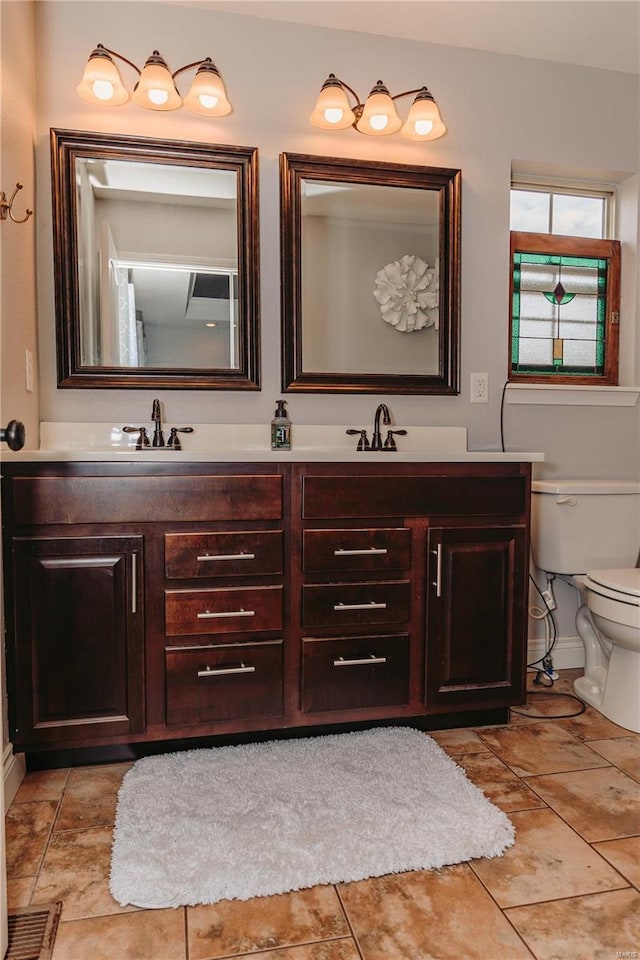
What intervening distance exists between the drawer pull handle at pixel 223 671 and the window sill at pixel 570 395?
4.66ft

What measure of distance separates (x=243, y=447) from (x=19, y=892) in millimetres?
1365

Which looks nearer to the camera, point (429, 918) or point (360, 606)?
point (429, 918)

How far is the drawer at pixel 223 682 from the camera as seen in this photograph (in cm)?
174

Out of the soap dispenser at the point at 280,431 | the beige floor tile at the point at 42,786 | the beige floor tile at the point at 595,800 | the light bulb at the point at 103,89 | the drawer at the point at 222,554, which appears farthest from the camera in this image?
the soap dispenser at the point at 280,431

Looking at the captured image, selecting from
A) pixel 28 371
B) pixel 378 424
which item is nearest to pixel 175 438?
pixel 28 371

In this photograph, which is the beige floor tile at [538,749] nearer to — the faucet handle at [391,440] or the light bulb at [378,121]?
the faucet handle at [391,440]

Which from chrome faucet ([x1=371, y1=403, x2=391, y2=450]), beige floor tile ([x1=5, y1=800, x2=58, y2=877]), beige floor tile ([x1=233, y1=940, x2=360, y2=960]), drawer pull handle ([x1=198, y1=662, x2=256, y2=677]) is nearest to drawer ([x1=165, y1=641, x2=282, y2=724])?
drawer pull handle ([x1=198, y1=662, x2=256, y2=677])

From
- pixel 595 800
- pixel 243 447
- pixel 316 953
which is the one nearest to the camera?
pixel 316 953

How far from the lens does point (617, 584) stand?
199 cm

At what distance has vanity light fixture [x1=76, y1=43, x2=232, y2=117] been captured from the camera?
1912 millimetres

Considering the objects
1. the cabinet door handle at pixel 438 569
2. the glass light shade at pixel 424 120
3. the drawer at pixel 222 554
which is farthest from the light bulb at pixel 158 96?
the cabinet door handle at pixel 438 569

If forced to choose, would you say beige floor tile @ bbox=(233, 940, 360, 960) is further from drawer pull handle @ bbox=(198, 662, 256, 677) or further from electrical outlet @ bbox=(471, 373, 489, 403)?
electrical outlet @ bbox=(471, 373, 489, 403)

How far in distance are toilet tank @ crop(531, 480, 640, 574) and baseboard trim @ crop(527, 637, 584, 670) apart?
0.40 m

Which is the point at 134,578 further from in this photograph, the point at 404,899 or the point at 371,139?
the point at 371,139
